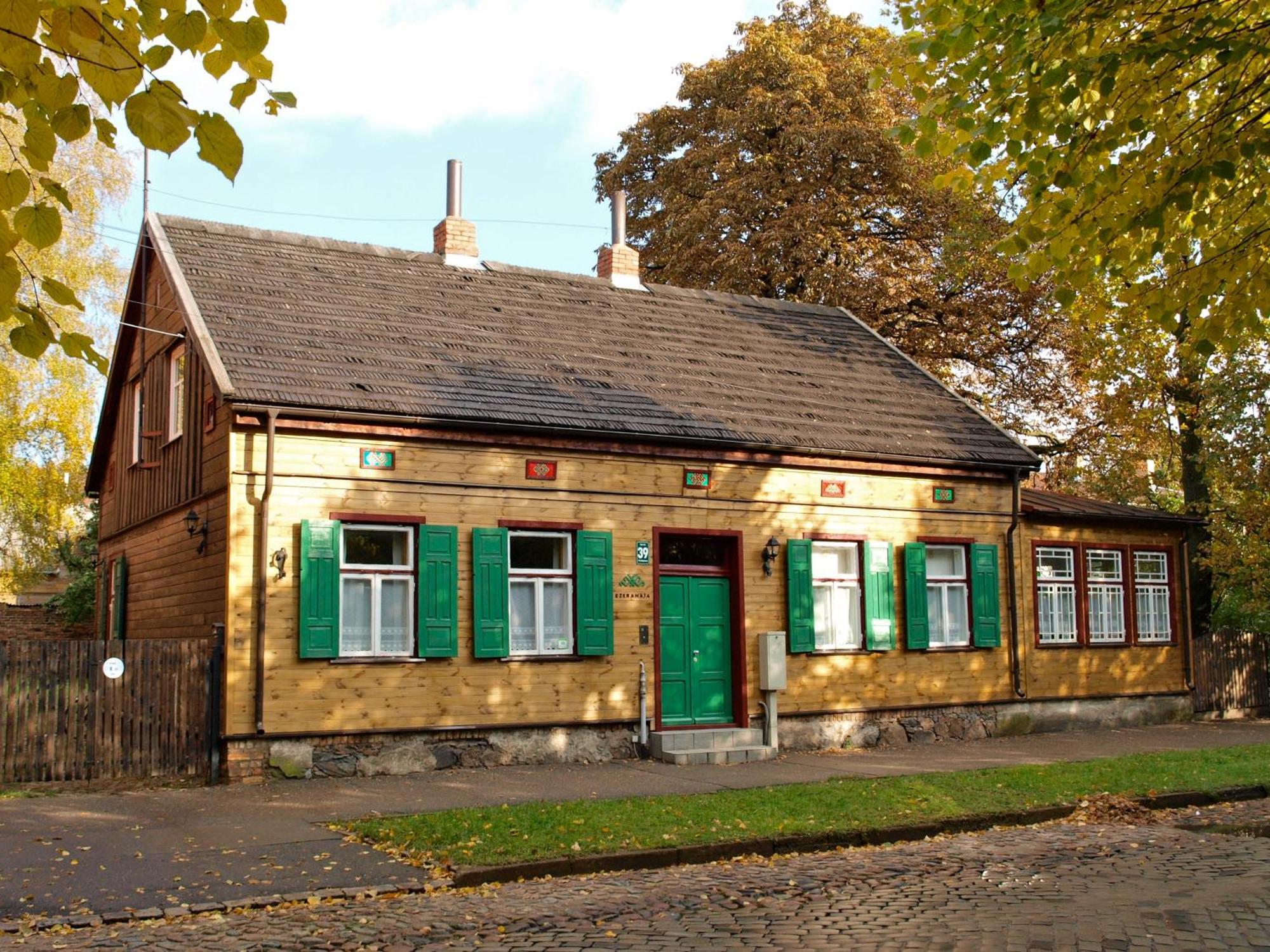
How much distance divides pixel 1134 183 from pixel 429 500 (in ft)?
30.5

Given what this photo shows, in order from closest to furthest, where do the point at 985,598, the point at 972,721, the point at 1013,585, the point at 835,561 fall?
the point at 835,561 < the point at 972,721 < the point at 985,598 < the point at 1013,585

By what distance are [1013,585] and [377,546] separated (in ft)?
34.2

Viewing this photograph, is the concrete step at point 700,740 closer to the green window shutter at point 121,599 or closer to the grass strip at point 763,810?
the grass strip at point 763,810

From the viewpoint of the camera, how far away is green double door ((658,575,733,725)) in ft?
56.2

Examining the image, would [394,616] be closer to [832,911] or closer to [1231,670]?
[832,911]

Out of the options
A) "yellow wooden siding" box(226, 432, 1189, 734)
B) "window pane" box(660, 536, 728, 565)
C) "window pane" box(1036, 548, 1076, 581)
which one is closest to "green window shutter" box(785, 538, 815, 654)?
"yellow wooden siding" box(226, 432, 1189, 734)

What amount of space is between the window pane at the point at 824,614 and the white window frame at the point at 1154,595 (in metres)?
6.44

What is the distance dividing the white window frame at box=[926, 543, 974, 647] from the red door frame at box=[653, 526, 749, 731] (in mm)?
3373

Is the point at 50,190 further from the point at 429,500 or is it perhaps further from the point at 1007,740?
the point at 1007,740

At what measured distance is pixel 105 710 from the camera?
1361 cm

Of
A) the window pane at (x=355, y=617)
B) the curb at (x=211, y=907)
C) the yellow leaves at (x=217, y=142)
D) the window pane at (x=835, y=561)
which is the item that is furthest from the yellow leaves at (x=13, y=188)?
the window pane at (x=835, y=561)

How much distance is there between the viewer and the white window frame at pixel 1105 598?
68.2 feet

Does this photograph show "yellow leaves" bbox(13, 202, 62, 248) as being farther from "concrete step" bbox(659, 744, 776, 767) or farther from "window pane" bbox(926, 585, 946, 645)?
"window pane" bbox(926, 585, 946, 645)

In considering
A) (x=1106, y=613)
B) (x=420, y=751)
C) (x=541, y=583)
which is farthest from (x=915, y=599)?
(x=420, y=751)
